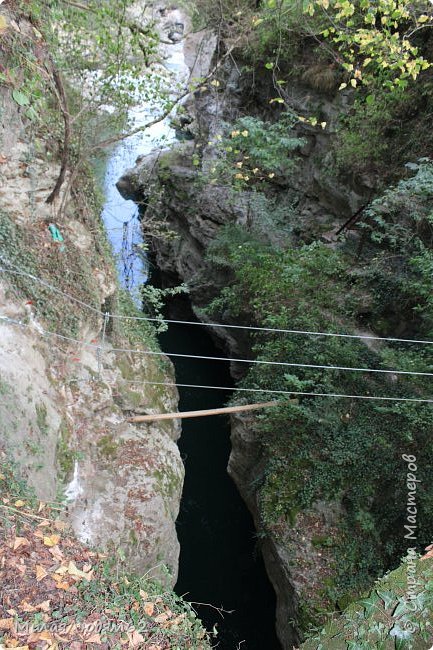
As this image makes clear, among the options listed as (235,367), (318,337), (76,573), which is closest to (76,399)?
(76,573)

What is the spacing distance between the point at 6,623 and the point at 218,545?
22.4 feet

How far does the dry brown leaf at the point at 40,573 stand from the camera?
2.95 m

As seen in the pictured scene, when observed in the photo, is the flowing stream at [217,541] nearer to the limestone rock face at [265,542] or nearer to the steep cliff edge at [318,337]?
the limestone rock face at [265,542]

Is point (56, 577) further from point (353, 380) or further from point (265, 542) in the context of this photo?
point (353, 380)

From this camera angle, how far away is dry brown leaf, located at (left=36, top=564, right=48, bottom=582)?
9.69 ft

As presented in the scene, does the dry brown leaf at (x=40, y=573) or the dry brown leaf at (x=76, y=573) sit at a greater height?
the dry brown leaf at (x=40, y=573)

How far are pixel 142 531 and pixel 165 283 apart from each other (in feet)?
37.5

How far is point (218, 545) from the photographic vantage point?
8.66 meters

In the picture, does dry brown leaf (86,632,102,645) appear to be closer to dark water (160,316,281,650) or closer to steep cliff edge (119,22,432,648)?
steep cliff edge (119,22,432,648)

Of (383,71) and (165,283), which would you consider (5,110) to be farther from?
(165,283)

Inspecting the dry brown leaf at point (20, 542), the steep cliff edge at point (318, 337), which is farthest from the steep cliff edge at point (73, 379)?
the steep cliff edge at point (318, 337)

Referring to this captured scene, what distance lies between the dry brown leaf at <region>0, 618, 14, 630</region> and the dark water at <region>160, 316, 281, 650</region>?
402cm

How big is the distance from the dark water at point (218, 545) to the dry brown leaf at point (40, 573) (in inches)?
147

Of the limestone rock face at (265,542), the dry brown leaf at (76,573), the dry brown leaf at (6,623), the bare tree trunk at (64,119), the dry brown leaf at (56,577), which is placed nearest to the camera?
the dry brown leaf at (6,623)
